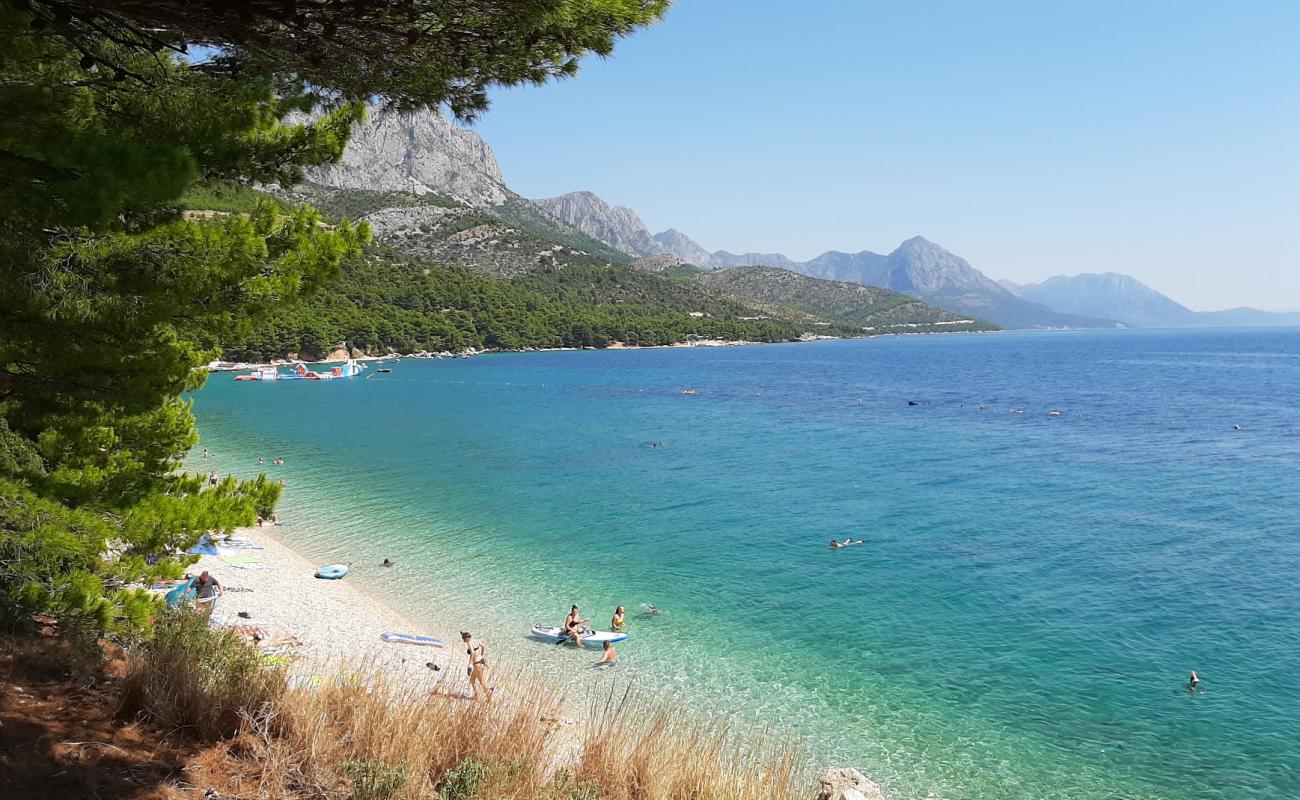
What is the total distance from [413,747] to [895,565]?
1938cm

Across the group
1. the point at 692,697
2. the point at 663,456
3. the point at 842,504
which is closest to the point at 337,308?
the point at 663,456

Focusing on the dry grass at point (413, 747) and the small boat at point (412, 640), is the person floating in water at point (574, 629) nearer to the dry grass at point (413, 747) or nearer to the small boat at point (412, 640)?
the small boat at point (412, 640)

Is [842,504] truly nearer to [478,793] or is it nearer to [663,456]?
[663,456]

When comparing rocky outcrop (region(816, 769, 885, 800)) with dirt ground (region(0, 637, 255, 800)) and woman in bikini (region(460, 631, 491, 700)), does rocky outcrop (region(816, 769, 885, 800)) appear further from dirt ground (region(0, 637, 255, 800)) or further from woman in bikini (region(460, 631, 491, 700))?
dirt ground (region(0, 637, 255, 800))

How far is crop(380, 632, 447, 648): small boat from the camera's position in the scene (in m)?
16.7

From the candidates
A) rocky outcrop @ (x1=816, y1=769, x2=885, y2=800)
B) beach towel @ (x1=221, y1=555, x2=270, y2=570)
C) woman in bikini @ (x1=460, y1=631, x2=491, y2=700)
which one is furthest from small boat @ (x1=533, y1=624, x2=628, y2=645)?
beach towel @ (x1=221, y1=555, x2=270, y2=570)

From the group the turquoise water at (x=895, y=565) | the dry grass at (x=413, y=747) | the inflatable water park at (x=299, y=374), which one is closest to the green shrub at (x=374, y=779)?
the dry grass at (x=413, y=747)

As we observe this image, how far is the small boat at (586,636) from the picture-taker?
1711cm

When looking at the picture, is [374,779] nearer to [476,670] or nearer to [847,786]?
[476,670]

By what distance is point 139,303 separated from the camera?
18.3 feet

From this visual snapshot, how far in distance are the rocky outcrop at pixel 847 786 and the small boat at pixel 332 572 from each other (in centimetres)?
1544

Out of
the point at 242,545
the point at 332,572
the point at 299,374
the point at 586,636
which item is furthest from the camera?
the point at 299,374

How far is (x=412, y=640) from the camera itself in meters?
16.8

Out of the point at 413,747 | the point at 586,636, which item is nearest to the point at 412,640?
the point at 586,636
